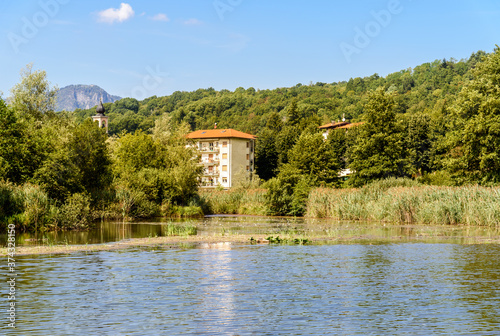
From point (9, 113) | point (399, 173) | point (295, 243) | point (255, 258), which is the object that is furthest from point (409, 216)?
point (9, 113)

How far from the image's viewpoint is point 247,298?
Answer: 57.4ft

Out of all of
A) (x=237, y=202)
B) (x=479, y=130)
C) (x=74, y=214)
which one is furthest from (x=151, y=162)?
(x=479, y=130)

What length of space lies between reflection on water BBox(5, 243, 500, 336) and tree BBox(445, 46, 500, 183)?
124 ft

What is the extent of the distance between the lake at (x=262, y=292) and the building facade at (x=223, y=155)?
4590 inches

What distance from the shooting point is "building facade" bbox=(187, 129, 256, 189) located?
14650cm

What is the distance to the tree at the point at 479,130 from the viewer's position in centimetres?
6241

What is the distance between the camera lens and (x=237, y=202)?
73.4m

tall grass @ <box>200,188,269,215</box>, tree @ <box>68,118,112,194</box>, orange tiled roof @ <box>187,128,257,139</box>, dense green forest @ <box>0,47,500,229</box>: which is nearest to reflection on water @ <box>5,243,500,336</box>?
dense green forest @ <box>0,47,500,229</box>

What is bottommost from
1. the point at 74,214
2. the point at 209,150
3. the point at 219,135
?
the point at 74,214

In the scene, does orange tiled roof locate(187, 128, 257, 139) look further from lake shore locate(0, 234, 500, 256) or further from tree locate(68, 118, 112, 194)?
lake shore locate(0, 234, 500, 256)

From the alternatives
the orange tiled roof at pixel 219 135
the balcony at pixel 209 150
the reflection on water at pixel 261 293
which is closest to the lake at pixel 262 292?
the reflection on water at pixel 261 293

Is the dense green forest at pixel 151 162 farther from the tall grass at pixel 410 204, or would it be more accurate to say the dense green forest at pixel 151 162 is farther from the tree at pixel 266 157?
the tree at pixel 266 157

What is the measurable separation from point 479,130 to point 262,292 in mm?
51223

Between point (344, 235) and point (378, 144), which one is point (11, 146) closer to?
point (344, 235)
